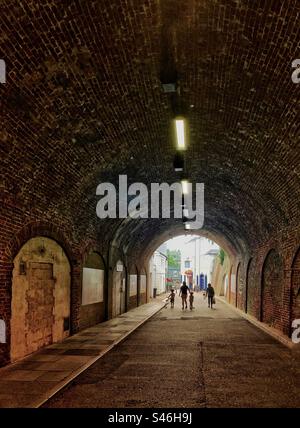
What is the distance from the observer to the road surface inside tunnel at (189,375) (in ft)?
24.4

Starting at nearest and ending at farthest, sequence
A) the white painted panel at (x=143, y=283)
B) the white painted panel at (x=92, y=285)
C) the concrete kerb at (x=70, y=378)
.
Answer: the concrete kerb at (x=70, y=378) → the white painted panel at (x=92, y=285) → the white painted panel at (x=143, y=283)

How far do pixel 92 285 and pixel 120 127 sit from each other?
8348 mm

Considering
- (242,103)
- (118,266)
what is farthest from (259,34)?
(118,266)

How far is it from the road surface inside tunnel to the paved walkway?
0.81 feet

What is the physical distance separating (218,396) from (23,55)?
6677mm

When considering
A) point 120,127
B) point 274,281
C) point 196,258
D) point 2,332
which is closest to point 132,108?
point 120,127

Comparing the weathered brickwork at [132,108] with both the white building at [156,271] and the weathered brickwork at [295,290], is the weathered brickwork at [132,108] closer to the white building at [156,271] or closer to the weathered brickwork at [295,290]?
the weathered brickwork at [295,290]

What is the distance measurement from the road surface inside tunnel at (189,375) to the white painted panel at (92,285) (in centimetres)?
274

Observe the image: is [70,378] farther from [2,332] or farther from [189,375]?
[189,375]

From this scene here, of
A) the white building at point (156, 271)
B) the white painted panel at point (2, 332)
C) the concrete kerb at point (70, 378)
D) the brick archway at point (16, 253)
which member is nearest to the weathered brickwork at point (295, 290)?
the concrete kerb at point (70, 378)

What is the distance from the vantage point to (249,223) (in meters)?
20.7

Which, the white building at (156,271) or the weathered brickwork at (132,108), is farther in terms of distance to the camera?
the white building at (156,271)

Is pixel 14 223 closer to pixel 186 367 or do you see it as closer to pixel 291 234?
pixel 186 367

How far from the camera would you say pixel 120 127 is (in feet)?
36.1
